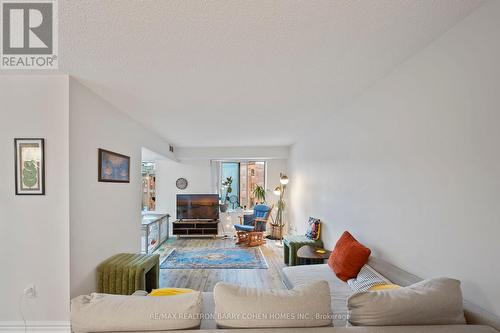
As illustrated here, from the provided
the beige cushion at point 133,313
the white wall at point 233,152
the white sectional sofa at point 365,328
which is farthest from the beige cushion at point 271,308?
the white wall at point 233,152

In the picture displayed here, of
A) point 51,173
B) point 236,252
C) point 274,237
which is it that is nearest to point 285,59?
point 51,173

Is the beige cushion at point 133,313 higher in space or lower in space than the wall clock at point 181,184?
lower

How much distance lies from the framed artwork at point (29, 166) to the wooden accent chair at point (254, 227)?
469 centimetres

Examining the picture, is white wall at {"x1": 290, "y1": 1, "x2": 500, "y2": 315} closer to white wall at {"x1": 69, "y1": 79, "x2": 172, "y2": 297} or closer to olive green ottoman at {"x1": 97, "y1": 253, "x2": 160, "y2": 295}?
olive green ottoman at {"x1": 97, "y1": 253, "x2": 160, "y2": 295}

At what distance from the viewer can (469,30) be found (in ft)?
5.04

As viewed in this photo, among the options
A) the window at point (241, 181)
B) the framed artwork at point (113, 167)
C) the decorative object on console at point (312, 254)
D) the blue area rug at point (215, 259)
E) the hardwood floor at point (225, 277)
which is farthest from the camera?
the window at point (241, 181)

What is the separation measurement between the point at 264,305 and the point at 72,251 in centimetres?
214

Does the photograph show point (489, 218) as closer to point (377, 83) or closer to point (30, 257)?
point (377, 83)

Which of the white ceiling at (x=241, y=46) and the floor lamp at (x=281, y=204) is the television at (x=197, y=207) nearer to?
the floor lamp at (x=281, y=204)

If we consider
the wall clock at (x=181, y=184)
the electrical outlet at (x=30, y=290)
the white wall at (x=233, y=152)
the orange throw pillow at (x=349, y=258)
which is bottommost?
the electrical outlet at (x=30, y=290)

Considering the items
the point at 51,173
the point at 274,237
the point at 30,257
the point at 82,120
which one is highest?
the point at 82,120

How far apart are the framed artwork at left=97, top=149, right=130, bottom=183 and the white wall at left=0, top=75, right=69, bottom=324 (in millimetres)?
533

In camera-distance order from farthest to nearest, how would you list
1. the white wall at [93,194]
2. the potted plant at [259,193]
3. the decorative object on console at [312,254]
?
the potted plant at [259,193] < the decorative object on console at [312,254] < the white wall at [93,194]

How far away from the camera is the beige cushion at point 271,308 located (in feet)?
4.20
